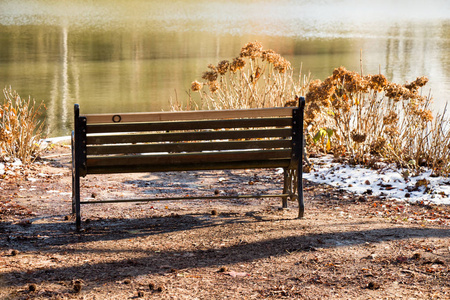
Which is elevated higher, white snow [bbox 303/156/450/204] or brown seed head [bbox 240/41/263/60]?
brown seed head [bbox 240/41/263/60]

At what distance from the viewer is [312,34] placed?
35.4m

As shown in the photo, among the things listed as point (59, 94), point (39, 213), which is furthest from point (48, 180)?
point (59, 94)

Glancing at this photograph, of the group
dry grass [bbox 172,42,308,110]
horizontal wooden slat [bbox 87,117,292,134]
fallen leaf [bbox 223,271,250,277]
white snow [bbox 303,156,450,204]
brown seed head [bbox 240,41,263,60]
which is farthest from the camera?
dry grass [bbox 172,42,308,110]

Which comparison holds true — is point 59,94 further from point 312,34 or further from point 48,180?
point 312,34

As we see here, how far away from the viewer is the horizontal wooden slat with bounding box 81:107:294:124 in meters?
4.50

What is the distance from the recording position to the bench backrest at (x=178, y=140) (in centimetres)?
450

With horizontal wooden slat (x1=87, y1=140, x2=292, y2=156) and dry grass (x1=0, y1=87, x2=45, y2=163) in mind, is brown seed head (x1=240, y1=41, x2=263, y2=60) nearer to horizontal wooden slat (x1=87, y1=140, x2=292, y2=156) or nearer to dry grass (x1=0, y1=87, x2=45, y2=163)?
dry grass (x1=0, y1=87, x2=45, y2=163)

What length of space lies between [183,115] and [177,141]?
20cm

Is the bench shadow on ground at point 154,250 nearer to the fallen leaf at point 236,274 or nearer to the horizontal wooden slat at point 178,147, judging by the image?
the fallen leaf at point 236,274

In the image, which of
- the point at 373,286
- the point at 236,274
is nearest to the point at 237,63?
the point at 236,274

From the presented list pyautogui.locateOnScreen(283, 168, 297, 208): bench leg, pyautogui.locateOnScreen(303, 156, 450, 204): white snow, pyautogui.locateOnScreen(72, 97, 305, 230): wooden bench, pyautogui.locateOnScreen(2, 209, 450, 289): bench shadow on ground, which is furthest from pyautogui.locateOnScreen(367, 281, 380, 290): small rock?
pyautogui.locateOnScreen(303, 156, 450, 204): white snow

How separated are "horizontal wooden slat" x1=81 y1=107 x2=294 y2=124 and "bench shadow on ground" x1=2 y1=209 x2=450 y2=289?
825 mm

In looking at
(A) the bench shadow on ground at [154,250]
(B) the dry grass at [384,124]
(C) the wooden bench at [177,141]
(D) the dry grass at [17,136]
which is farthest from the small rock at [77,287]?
(D) the dry grass at [17,136]

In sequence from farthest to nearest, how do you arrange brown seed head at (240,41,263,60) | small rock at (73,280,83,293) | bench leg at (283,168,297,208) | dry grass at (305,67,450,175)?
1. brown seed head at (240,41,263,60)
2. dry grass at (305,67,450,175)
3. bench leg at (283,168,297,208)
4. small rock at (73,280,83,293)
